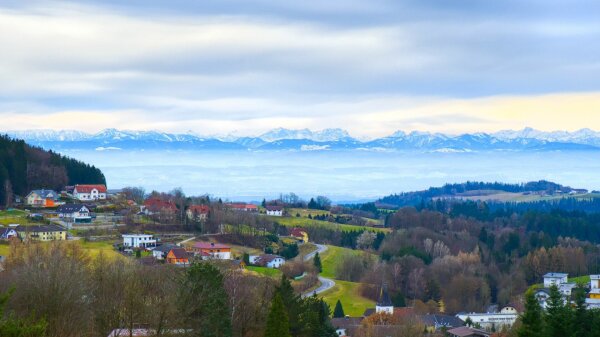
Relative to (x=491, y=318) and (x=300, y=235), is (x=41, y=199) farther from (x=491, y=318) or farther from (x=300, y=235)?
(x=491, y=318)

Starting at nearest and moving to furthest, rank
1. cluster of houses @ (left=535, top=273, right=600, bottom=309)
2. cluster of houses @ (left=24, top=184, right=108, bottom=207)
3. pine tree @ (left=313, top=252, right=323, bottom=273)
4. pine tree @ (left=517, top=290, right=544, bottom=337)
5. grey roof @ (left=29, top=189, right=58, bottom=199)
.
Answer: pine tree @ (left=517, top=290, right=544, bottom=337) < cluster of houses @ (left=535, top=273, right=600, bottom=309) < pine tree @ (left=313, top=252, right=323, bottom=273) < cluster of houses @ (left=24, top=184, right=108, bottom=207) < grey roof @ (left=29, top=189, right=58, bottom=199)

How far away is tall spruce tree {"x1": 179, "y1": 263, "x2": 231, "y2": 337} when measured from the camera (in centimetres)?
2328

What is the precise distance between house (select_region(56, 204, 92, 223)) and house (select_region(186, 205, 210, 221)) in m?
8.82

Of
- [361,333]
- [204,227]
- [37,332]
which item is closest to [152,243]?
[204,227]

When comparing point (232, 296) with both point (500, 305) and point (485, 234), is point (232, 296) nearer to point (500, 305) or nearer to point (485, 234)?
point (500, 305)

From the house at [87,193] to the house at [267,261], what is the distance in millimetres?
20688

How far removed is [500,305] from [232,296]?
39.1m

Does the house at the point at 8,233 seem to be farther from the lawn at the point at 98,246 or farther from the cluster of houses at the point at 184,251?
the cluster of houses at the point at 184,251

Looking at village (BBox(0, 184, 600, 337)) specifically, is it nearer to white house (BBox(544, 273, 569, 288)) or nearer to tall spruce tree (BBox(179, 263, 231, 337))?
white house (BBox(544, 273, 569, 288))

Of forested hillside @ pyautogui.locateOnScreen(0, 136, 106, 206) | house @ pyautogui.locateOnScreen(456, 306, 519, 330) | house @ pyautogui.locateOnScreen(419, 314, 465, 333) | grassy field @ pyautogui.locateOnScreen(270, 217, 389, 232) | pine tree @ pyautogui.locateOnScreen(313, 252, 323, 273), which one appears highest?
forested hillside @ pyautogui.locateOnScreen(0, 136, 106, 206)

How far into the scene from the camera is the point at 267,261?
190ft

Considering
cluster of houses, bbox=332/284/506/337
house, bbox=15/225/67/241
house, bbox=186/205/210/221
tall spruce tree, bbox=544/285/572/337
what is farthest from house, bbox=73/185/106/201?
tall spruce tree, bbox=544/285/572/337

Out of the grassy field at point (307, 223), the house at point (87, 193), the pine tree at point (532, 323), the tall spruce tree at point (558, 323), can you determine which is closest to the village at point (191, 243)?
the house at point (87, 193)

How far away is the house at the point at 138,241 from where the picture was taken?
54.4 meters
